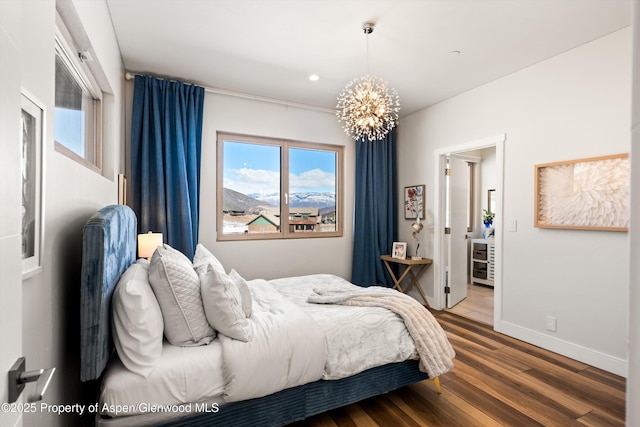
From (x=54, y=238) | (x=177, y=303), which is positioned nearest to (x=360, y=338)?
(x=177, y=303)

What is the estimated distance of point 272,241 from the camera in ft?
13.5

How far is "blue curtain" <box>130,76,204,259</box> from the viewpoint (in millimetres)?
3293

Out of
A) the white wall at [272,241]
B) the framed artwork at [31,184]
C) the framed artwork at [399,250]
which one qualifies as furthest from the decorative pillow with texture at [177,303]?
the framed artwork at [399,250]

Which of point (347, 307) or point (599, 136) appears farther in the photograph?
point (599, 136)

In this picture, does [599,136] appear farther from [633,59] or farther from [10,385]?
[10,385]

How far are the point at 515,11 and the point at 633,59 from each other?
8.28ft

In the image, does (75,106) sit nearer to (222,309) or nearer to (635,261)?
(222,309)

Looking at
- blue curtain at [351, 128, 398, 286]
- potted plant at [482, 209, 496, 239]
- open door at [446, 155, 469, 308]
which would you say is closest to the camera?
open door at [446, 155, 469, 308]

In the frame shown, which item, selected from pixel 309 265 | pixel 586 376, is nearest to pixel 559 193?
pixel 586 376

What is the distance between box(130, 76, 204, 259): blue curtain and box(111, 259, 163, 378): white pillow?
2.04 metres

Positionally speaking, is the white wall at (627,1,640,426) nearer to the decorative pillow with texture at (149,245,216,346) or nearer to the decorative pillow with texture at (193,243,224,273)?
the decorative pillow with texture at (149,245,216,346)

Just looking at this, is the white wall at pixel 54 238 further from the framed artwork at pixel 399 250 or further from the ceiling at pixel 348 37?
the framed artwork at pixel 399 250

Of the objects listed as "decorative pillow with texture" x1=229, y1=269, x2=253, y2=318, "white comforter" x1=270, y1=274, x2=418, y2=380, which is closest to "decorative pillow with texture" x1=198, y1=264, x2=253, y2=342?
"decorative pillow with texture" x1=229, y1=269, x2=253, y2=318

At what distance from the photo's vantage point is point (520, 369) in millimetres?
2576
